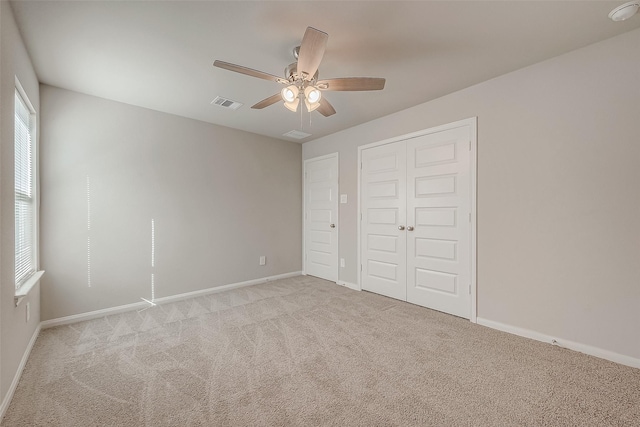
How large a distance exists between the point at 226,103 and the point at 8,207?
2186 mm

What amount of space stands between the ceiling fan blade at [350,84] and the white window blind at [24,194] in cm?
242

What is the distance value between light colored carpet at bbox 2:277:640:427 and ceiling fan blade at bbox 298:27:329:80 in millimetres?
2208

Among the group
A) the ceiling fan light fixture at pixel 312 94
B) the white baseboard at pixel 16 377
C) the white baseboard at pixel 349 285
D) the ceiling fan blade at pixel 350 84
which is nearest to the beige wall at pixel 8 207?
the white baseboard at pixel 16 377

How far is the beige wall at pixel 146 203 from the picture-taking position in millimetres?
2900

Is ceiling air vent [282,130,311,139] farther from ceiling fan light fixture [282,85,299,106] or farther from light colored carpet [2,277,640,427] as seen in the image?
light colored carpet [2,277,640,427]

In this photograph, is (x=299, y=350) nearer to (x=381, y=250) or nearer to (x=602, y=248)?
(x=381, y=250)

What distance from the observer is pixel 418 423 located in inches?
59.9

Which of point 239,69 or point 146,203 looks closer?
point 239,69

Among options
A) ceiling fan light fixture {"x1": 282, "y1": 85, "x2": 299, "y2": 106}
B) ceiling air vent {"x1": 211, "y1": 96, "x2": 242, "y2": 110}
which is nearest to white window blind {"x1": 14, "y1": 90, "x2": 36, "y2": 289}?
ceiling air vent {"x1": 211, "y1": 96, "x2": 242, "y2": 110}

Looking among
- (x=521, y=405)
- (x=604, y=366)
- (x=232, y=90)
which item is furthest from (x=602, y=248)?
(x=232, y=90)

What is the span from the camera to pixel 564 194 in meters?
2.35

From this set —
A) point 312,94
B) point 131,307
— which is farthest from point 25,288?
point 312,94

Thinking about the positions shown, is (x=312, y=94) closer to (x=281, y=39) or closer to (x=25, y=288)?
(x=281, y=39)

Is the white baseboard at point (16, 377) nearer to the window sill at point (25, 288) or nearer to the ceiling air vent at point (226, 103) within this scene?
the window sill at point (25, 288)
